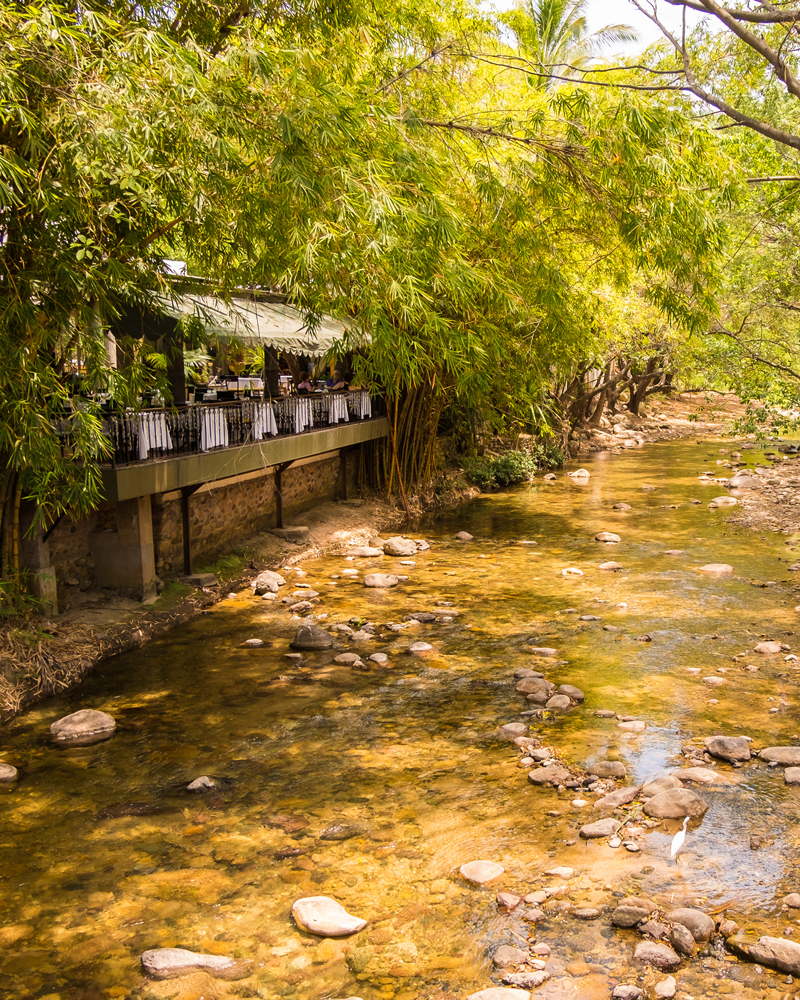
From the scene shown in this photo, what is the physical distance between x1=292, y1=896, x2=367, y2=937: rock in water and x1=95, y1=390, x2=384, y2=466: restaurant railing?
6223 mm

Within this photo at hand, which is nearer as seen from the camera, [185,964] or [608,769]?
[185,964]

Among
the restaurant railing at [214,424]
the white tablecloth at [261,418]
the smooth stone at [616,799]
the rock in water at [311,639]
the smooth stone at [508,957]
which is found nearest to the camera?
the smooth stone at [508,957]

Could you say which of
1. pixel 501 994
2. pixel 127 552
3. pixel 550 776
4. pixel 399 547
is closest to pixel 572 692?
pixel 550 776

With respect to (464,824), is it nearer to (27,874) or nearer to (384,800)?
(384,800)

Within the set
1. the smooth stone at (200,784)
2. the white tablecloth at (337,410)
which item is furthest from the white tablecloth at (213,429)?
the smooth stone at (200,784)

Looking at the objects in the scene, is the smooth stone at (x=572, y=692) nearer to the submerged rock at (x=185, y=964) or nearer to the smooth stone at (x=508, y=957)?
the smooth stone at (x=508, y=957)

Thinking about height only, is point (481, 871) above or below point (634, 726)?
below

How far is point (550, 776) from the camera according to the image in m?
7.47

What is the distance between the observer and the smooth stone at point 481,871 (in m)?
6.02

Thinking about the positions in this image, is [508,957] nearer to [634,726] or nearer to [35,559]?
[634,726]

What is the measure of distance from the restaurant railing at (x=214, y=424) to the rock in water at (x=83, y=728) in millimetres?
3172

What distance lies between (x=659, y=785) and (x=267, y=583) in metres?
7.68

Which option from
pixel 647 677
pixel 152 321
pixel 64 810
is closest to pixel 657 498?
pixel 647 677

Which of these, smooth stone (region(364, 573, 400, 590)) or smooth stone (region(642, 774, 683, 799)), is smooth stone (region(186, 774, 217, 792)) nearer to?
smooth stone (region(642, 774, 683, 799))
